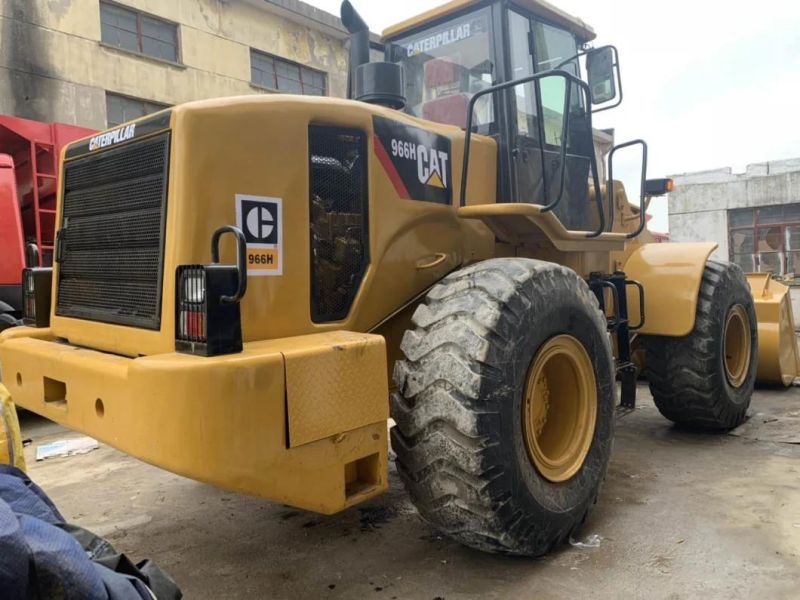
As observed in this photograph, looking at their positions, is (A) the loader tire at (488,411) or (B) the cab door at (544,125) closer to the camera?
(A) the loader tire at (488,411)

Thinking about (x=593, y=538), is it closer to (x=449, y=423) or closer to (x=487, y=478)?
(x=487, y=478)

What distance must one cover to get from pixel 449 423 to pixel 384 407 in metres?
0.27

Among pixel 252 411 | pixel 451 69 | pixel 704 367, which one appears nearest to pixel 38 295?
pixel 252 411

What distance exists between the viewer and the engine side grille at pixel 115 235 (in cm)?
284

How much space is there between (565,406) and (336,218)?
154 centimetres

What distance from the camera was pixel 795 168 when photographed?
15984mm

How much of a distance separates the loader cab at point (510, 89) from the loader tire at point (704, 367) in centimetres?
113

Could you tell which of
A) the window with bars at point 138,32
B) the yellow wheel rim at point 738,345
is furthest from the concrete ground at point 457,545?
the window with bars at point 138,32

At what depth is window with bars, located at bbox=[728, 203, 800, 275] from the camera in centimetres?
1616

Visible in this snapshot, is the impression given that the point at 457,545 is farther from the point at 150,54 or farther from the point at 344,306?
the point at 150,54

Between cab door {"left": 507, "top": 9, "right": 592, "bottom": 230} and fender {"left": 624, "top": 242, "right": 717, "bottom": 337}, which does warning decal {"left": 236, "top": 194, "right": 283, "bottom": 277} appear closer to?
cab door {"left": 507, "top": 9, "right": 592, "bottom": 230}

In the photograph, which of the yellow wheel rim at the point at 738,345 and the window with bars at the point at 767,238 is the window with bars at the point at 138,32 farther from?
the window with bars at the point at 767,238

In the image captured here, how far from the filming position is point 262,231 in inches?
110

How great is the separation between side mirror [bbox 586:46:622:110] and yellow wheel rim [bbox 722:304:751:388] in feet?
6.91
